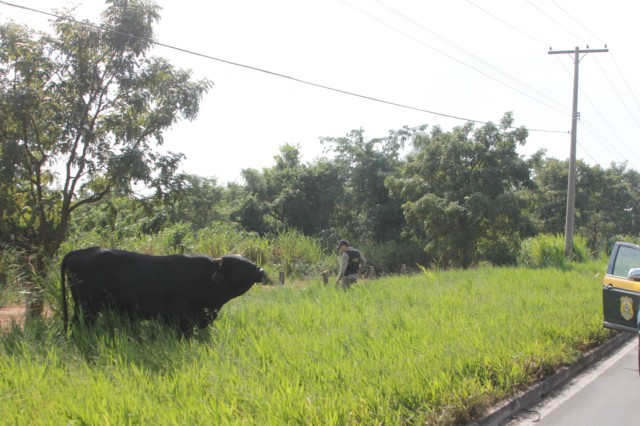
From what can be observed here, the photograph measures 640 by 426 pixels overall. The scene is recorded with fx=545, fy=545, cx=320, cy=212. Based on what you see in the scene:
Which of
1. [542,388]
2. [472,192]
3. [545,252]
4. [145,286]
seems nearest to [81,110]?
[145,286]

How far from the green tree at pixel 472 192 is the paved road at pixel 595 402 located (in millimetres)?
12140

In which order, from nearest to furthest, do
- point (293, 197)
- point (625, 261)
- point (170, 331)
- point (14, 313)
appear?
1. point (170, 331)
2. point (625, 261)
3. point (14, 313)
4. point (293, 197)

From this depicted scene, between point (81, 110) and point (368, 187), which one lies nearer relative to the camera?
point (81, 110)

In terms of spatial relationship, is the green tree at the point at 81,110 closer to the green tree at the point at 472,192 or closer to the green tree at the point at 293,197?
the green tree at the point at 472,192

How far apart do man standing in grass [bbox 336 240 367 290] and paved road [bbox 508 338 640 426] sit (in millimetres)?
4858

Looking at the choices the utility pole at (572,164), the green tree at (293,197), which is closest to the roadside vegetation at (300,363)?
the utility pole at (572,164)

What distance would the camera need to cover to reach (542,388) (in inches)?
232

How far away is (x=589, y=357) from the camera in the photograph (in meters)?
7.23

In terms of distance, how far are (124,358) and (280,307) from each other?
10.7 feet

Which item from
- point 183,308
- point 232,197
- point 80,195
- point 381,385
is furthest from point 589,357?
point 232,197

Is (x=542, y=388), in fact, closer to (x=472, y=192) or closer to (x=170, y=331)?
(x=170, y=331)

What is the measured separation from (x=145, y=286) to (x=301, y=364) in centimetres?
277

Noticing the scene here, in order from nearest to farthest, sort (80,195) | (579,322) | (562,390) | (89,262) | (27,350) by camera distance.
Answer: (27,350), (562,390), (89,262), (579,322), (80,195)

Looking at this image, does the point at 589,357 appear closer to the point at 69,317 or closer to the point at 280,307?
the point at 280,307
